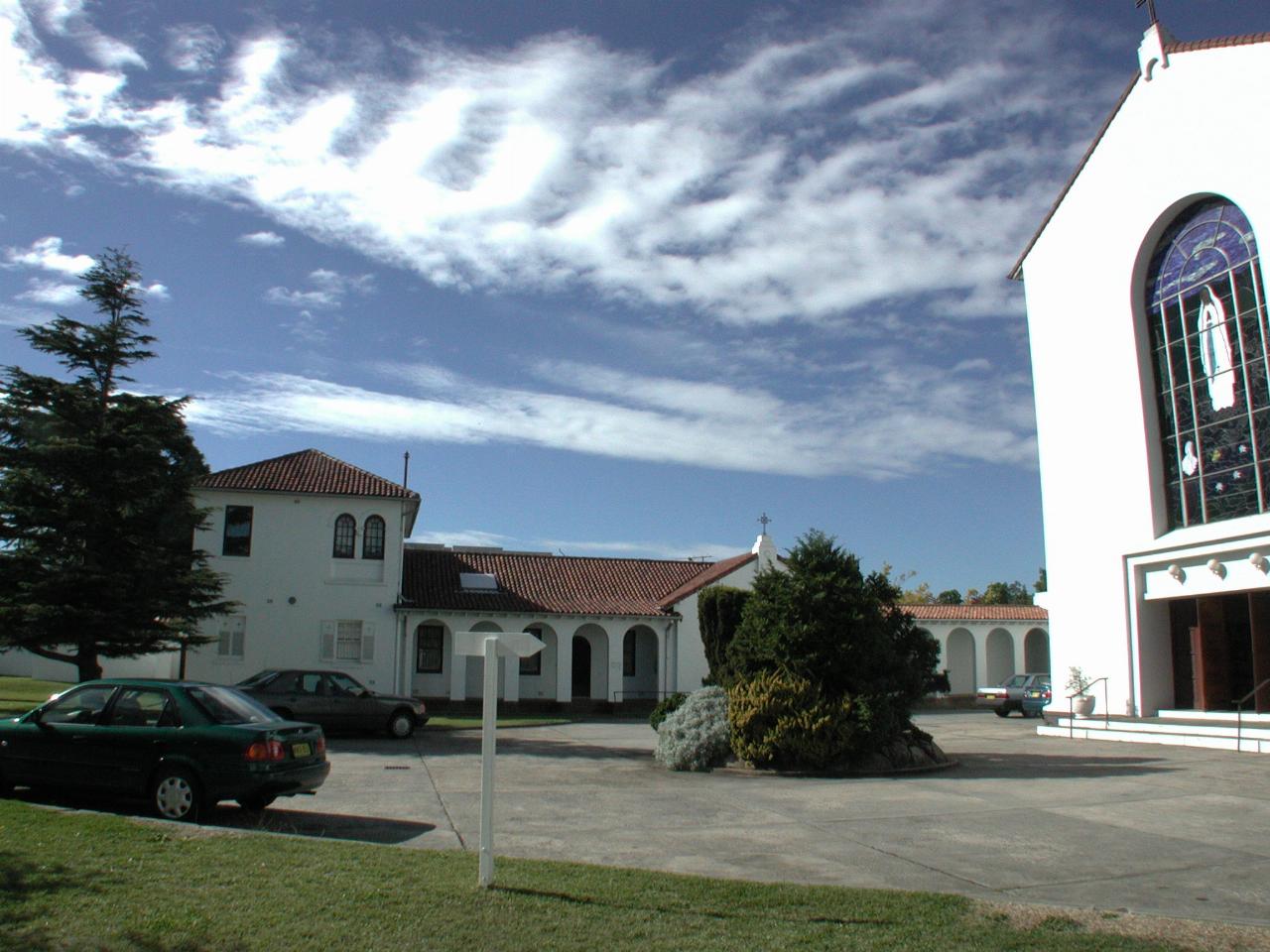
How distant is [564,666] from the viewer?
3462cm

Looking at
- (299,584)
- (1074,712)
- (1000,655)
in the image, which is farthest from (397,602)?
(1000,655)

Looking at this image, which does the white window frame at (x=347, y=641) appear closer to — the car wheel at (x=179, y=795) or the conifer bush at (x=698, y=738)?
the conifer bush at (x=698, y=738)

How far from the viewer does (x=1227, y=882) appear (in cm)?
752

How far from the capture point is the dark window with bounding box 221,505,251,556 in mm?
31344

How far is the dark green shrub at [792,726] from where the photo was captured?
586 inches

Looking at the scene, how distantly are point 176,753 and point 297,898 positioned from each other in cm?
419

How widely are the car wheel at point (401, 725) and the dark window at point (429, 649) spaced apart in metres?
12.1

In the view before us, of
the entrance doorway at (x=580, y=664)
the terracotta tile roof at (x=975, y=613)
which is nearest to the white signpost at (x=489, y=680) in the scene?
the entrance doorway at (x=580, y=664)

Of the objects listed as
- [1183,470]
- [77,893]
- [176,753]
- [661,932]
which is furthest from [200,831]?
[1183,470]

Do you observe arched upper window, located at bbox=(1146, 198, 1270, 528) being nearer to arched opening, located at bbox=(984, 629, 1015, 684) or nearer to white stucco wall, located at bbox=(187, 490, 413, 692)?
white stucco wall, located at bbox=(187, 490, 413, 692)

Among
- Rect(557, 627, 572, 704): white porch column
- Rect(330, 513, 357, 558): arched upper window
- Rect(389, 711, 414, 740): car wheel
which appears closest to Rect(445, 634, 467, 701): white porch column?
Rect(557, 627, 572, 704): white porch column

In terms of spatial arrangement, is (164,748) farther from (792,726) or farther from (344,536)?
(344,536)

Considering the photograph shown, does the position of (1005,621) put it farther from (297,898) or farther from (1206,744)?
(297,898)

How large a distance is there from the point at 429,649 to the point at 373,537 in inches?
192
